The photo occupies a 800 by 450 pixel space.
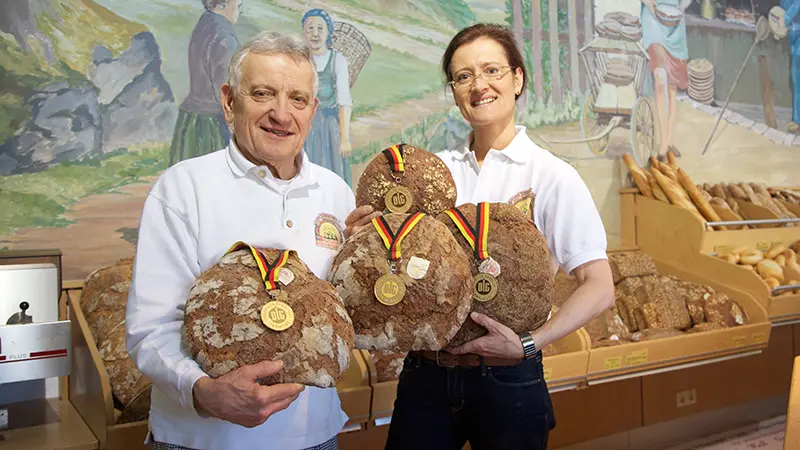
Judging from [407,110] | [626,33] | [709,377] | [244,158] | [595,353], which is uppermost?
[626,33]

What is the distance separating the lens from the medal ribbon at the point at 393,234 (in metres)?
1.37

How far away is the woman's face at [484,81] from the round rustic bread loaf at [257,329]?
807 millimetres

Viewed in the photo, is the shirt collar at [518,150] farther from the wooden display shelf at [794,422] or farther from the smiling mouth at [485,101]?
the wooden display shelf at [794,422]

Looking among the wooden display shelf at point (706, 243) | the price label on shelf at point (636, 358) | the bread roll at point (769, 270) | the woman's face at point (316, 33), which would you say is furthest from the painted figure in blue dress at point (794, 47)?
the woman's face at point (316, 33)

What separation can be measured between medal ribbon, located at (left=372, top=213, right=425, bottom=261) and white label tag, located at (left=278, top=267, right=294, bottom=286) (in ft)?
0.72

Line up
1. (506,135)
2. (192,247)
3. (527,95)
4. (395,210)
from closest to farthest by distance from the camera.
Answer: (192,247) → (395,210) → (506,135) → (527,95)

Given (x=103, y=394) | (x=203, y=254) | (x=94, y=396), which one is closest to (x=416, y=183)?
(x=203, y=254)

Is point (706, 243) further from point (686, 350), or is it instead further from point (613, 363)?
point (613, 363)

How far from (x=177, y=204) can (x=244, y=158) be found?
0.60 ft

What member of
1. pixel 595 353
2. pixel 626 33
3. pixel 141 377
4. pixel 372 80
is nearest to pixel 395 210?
pixel 141 377

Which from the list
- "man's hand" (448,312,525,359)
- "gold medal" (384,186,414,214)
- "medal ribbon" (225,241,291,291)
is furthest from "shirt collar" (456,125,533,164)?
"medal ribbon" (225,241,291,291)

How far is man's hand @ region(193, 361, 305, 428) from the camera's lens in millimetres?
1179

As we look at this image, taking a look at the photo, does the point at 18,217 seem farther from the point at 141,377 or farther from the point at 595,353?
the point at 595,353

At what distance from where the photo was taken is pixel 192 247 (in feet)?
4.61
